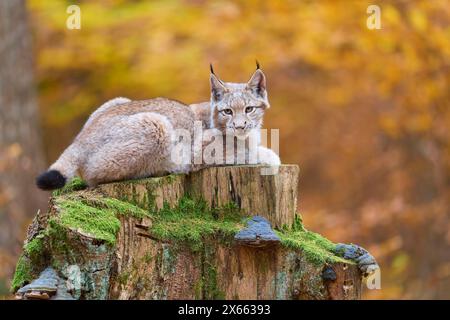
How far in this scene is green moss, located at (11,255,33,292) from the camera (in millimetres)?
6008

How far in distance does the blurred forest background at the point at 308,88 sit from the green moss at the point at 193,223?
184 inches

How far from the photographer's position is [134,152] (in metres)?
7.07

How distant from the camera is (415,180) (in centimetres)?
1639

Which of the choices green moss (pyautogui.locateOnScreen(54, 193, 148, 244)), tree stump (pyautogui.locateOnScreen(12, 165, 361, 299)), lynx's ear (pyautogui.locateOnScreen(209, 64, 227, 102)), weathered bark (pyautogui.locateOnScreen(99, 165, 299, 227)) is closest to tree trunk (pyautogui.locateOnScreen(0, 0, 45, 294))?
lynx's ear (pyautogui.locateOnScreen(209, 64, 227, 102))

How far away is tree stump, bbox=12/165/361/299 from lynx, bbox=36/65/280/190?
31 centimetres

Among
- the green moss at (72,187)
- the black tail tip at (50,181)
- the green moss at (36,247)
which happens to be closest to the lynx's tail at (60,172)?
the black tail tip at (50,181)

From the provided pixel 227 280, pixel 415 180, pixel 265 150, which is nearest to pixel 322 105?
pixel 415 180

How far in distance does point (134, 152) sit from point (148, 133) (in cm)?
25

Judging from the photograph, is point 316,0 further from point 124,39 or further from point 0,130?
point 0,130

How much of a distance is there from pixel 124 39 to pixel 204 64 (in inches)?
73.3

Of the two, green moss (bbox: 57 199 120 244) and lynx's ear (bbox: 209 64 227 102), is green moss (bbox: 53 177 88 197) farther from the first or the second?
lynx's ear (bbox: 209 64 227 102)

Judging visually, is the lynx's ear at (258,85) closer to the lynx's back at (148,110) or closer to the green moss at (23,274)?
the lynx's back at (148,110)

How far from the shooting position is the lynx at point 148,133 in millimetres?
6961

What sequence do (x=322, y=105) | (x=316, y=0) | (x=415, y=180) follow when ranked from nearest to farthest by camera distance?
(x=316, y=0)
(x=415, y=180)
(x=322, y=105)
